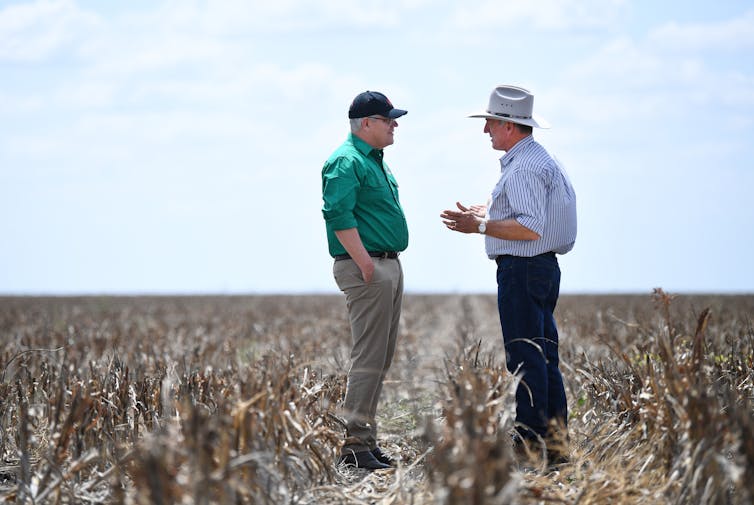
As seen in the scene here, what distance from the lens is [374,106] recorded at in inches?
215

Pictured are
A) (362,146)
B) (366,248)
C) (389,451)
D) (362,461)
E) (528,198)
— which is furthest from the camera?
(389,451)

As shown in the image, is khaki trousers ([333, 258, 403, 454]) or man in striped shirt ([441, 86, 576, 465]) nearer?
man in striped shirt ([441, 86, 576, 465])

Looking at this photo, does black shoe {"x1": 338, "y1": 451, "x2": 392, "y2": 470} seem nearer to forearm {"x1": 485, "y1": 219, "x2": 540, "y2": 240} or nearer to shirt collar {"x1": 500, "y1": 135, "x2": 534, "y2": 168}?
forearm {"x1": 485, "y1": 219, "x2": 540, "y2": 240}

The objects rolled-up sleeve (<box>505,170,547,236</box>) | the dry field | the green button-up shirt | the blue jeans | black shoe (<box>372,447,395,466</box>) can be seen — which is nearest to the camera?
the dry field

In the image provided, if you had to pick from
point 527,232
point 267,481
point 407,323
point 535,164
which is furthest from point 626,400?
point 407,323

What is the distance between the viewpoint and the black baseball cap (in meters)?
5.47

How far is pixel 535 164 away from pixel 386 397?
4525mm

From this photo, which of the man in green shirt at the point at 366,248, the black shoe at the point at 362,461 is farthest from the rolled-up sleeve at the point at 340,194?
the black shoe at the point at 362,461

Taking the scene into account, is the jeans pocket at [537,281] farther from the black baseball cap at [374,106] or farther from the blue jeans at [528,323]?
the black baseball cap at [374,106]

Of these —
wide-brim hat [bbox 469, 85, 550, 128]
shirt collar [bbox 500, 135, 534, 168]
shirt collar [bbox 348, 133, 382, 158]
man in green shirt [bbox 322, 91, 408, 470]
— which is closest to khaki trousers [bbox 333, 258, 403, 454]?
man in green shirt [bbox 322, 91, 408, 470]

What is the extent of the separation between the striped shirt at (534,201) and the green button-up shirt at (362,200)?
1.96 feet

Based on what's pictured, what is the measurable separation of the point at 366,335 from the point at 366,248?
53 cm

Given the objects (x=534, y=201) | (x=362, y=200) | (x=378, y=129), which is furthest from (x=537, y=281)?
(x=378, y=129)

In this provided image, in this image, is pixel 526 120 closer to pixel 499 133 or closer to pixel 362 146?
pixel 499 133
